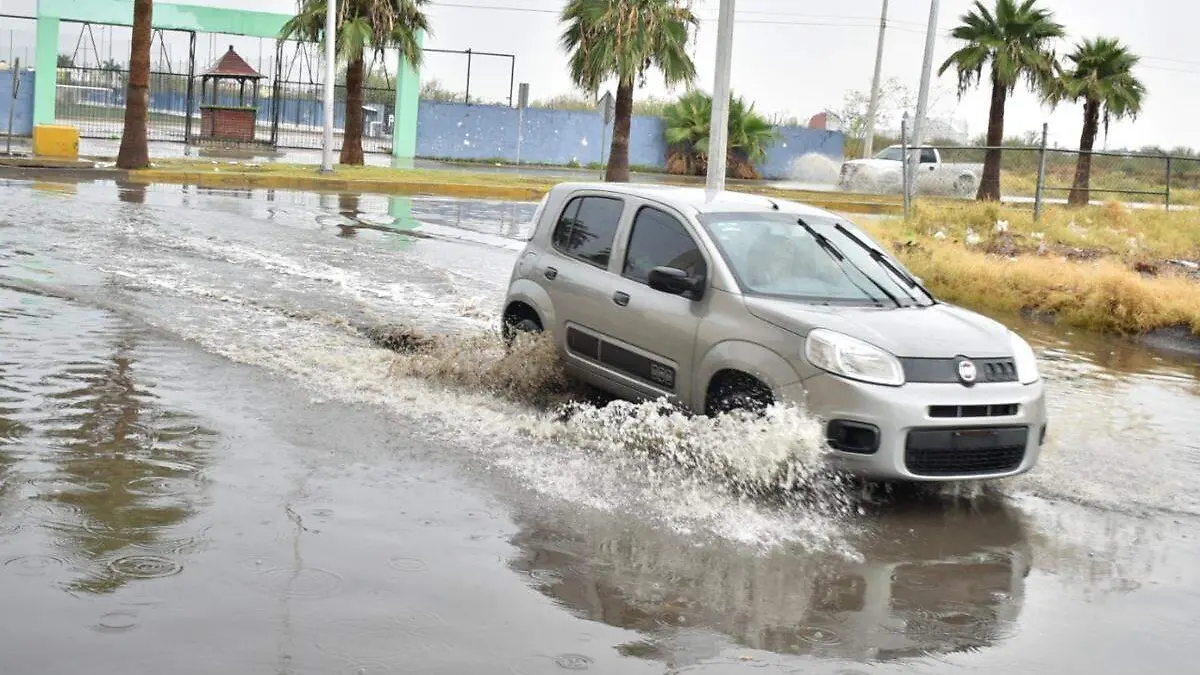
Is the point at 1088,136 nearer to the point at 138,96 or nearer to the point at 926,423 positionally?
the point at 138,96

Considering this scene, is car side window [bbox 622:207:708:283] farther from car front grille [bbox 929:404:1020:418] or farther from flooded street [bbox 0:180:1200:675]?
car front grille [bbox 929:404:1020:418]

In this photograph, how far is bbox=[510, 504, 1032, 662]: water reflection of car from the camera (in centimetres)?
520

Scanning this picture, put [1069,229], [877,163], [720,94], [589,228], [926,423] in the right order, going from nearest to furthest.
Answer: [926,423], [589,228], [720,94], [1069,229], [877,163]

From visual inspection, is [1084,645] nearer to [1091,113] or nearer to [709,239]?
[709,239]

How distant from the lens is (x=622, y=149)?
3581 cm

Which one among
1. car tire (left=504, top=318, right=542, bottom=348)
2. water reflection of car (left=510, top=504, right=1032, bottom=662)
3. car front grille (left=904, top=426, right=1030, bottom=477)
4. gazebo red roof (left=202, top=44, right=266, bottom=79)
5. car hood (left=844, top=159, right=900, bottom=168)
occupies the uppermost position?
gazebo red roof (left=202, top=44, right=266, bottom=79)

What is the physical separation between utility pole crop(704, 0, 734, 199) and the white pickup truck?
20090 mm

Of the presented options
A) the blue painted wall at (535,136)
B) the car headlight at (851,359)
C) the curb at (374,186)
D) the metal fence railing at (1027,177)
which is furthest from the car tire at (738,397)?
the blue painted wall at (535,136)

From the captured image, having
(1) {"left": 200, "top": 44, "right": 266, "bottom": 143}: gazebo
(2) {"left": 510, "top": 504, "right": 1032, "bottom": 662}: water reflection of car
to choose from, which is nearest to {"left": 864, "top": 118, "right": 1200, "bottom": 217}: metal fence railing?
(2) {"left": 510, "top": 504, "right": 1032, "bottom": 662}: water reflection of car

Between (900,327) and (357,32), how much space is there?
2949 centimetres

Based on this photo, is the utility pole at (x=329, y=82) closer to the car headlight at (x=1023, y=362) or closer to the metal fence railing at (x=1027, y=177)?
the metal fence railing at (x=1027, y=177)

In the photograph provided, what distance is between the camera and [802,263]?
8117mm

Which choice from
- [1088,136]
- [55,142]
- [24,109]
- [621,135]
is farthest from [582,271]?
[24,109]

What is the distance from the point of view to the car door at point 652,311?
7.84m
